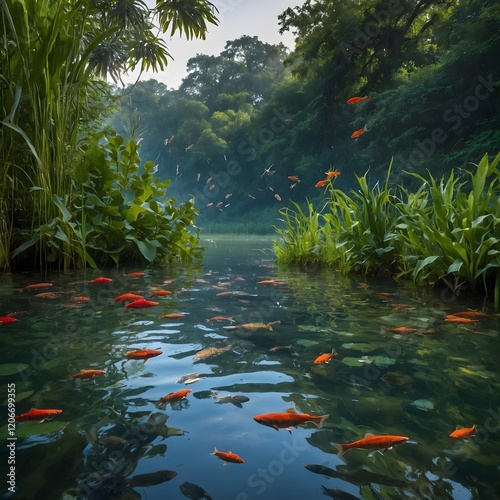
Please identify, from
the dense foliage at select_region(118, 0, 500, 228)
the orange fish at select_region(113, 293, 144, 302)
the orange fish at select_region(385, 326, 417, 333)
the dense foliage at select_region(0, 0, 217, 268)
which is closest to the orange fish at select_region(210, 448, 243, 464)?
the orange fish at select_region(385, 326, 417, 333)

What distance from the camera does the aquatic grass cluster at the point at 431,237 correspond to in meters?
2.87

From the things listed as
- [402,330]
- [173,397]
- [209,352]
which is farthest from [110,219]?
[173,397]

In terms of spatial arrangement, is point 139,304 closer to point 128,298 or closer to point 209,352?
point 128,298

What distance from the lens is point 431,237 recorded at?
3.15 metres

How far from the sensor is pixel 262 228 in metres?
30.3

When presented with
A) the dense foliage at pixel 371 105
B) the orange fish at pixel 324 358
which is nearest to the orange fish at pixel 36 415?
the orange fish at pixel 324 358

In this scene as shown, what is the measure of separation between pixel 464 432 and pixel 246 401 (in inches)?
21.5

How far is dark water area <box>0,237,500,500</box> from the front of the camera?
2.86 ft

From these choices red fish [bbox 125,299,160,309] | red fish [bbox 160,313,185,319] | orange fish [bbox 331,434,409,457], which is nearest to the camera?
orange fish [bbox 331,434,409,457]

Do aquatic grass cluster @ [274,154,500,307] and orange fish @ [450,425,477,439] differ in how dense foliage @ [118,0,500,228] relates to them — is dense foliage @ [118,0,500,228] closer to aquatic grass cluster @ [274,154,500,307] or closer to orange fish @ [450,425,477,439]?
aquatic grass cluster @ [274,154,500,307]

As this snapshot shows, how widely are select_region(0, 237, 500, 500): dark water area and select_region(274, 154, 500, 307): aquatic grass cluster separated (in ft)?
1.72

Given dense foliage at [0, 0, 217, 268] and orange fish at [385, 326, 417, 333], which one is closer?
orange fish at [385, 326, 417, 333]

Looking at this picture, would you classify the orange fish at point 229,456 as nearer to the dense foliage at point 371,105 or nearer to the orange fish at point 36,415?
the orange fish at point 36,415

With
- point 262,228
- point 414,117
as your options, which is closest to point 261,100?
point 262,228
